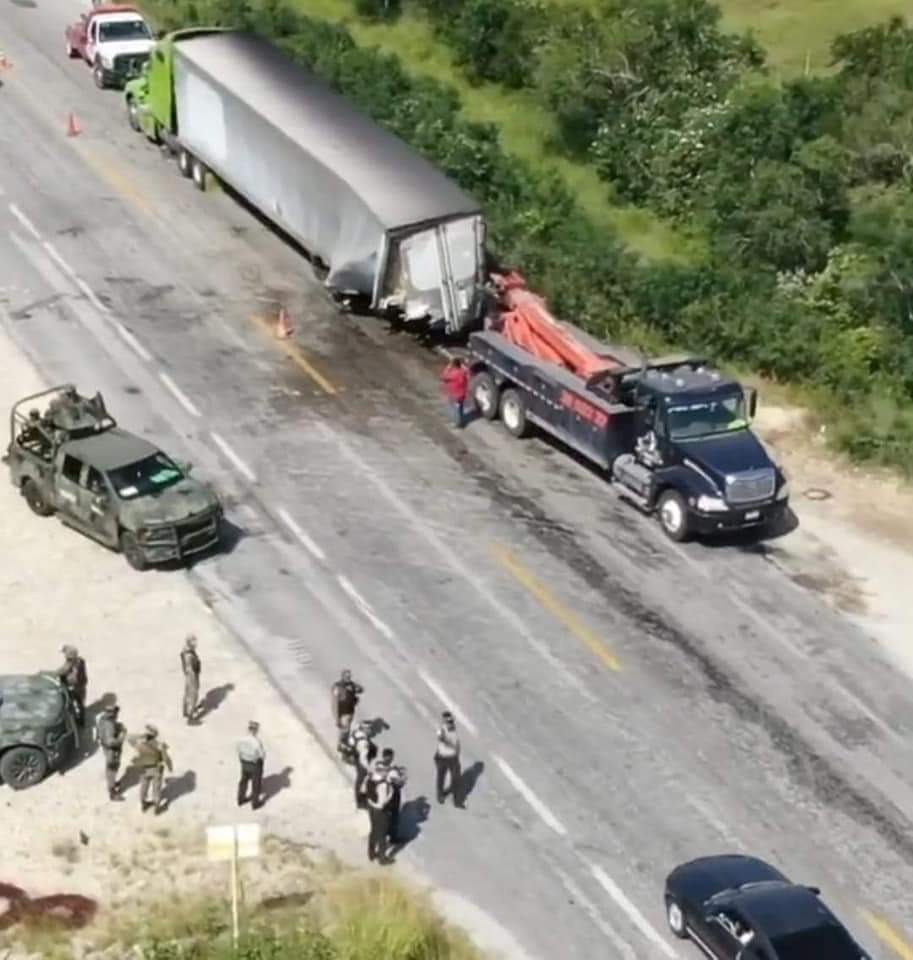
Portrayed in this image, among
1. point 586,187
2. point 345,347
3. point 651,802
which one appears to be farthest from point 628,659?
point 586,187

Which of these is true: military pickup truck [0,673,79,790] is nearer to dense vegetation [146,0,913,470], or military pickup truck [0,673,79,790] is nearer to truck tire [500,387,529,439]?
truck tire [500,387,529,439]

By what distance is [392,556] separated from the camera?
3297 centimetres

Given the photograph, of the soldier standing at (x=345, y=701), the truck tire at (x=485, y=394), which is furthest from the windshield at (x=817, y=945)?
the truck tire at (x=485, y=394)

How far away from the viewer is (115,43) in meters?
55.4

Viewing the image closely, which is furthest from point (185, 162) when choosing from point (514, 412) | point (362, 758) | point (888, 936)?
point (888, 936)

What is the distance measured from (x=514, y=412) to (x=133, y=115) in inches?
772

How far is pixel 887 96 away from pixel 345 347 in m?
16.1

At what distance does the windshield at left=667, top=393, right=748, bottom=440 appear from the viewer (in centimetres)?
3409

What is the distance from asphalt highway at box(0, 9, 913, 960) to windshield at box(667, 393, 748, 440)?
5.97 feet

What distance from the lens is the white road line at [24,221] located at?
4616cm

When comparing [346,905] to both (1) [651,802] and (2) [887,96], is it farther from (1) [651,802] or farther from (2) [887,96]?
(2) [887,96]

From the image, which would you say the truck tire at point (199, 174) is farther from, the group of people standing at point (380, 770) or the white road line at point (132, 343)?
the group of people standing at point (380, 770)

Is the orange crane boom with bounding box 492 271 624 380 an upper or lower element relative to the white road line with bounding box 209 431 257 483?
upper

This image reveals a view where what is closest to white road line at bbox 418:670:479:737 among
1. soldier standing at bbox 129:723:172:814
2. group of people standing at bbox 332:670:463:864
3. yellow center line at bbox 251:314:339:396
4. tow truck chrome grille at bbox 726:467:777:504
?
group of people standing at bbox 332:670:463:864
